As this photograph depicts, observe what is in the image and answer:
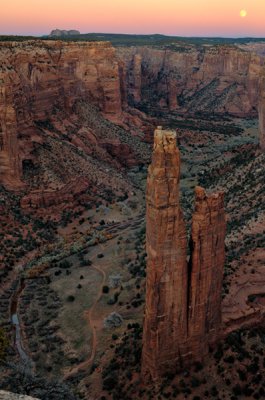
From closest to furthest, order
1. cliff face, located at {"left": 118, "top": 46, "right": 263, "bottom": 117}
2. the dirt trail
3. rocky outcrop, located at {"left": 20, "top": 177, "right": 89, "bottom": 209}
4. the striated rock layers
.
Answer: the striated rock layers, the dirt trail, rocky outcrop, located at {"left": 20, "top": 177, "right": 89, "bottom": 209}, cliff face, located at {"left": 118, "top": 46, "right": 263, "bottom": 117}

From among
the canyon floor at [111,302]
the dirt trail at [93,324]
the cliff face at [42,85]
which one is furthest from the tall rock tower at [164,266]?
the cliff face at [42,85]

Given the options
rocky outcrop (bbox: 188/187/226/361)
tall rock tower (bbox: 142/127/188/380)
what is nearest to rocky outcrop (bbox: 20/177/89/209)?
tall rock tower (bbox: 142/127/188/380)

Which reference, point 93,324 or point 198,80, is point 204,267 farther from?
point 198,80

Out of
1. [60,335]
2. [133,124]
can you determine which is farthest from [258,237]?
[133,124]

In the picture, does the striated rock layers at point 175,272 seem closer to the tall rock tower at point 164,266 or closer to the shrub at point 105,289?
the tall rock tower at point 164,266

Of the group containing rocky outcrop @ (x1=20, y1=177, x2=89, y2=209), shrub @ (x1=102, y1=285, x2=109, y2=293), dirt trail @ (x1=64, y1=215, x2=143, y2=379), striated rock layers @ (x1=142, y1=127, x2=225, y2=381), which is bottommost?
dirt trail @ (x1=64, y1=215, x2=143, y2=379)

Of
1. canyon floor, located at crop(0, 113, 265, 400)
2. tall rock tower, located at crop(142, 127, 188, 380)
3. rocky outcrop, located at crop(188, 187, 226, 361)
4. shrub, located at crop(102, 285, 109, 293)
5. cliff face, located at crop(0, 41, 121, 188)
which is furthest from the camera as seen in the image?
cliff face, located at crop(0, 41, 121, 188)

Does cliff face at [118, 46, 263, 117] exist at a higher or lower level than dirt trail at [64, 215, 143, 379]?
higher

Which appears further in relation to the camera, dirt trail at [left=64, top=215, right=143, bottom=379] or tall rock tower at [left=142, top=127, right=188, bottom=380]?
dirt trail at [left=64, top=215, right=143, bottom=379]

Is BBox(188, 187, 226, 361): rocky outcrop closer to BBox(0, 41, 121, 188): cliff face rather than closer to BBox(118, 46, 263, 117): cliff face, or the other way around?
BBox(0, 41, 121, 188): cliff face
